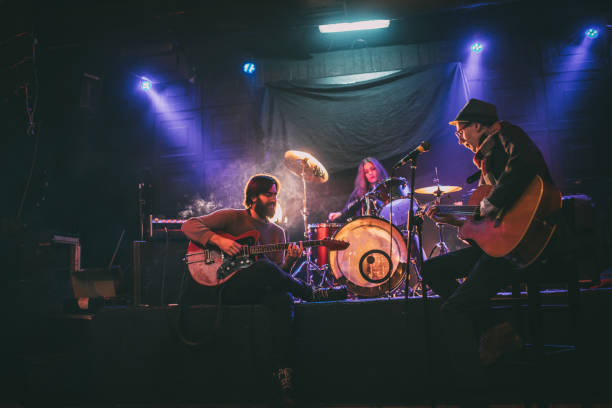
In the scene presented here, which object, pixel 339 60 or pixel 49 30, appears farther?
pixel 339 60

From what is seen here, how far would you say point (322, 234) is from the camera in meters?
5.84

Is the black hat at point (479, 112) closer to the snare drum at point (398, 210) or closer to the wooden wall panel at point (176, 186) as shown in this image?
the snare drum at point (398, 210)

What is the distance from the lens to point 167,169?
8141 millimetres

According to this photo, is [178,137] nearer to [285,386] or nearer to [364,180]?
[364,180]

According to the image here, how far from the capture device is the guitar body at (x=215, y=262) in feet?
12.9

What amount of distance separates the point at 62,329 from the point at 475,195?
4.68 m

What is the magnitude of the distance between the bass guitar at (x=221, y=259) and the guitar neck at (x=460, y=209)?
5.42ft

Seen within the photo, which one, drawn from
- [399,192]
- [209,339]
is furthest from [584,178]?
[209,339]

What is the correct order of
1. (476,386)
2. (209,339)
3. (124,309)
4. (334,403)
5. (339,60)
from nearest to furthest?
(476,386) → (334,403) → (209,339) → (124,309) → (339,60)

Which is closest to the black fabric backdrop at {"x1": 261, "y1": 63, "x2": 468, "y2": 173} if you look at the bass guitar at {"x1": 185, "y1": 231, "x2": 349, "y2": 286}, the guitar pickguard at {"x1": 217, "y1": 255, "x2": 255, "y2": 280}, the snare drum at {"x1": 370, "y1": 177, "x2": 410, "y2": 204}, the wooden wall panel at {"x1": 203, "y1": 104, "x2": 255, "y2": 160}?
the wooden wall panel at {"x1": 203, "y1": 104, "x2": 255, "y2": 160}

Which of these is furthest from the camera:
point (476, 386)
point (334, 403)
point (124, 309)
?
point (124, 309)

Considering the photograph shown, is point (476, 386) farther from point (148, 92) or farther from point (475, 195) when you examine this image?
point (148, 92)

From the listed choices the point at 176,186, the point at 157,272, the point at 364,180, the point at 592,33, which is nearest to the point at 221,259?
the point at 157,272

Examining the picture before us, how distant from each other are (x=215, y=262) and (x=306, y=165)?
260 centimetres
